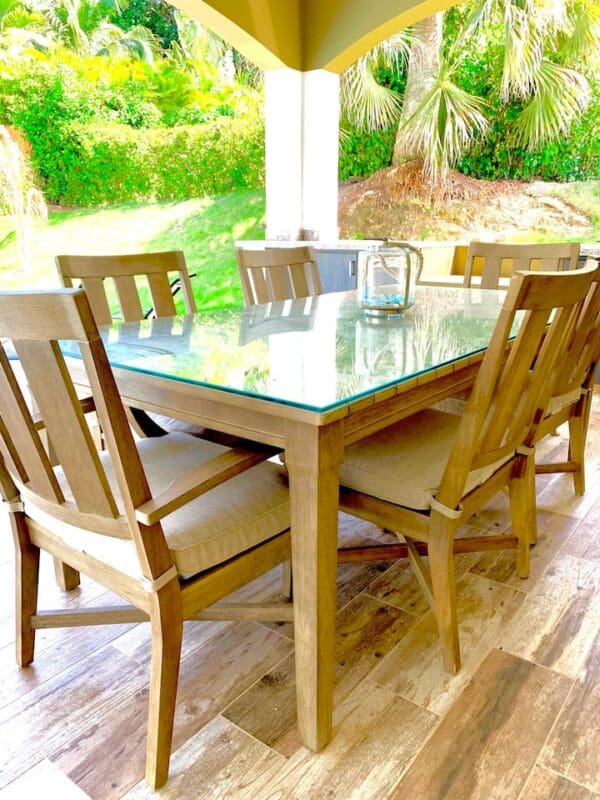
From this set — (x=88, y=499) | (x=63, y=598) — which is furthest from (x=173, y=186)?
(x=88, y=499)

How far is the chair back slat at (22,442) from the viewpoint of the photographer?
985 mm

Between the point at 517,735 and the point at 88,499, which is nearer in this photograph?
the point at 88,499

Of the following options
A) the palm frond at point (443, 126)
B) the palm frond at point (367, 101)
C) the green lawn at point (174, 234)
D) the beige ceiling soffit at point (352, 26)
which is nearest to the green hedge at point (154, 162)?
the green lawn at point (174, 234)

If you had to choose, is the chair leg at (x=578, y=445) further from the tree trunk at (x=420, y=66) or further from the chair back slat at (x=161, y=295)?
the tree trunk at (x=420, y=66)

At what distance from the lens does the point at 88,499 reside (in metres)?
1.01

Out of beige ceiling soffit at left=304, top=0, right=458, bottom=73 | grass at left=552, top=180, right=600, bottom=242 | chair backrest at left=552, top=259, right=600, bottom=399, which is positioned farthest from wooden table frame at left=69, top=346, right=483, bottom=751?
grass at left=552, top=180, right=600, bottom=242

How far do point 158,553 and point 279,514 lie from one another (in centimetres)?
28

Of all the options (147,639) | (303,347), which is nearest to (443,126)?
(303,347)

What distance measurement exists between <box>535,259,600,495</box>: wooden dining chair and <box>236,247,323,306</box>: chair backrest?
113 centimetres

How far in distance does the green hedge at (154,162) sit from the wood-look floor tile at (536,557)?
6.24 m

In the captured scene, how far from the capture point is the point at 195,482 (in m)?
1.00

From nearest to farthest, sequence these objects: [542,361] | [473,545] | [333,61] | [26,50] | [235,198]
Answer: [542,361] < [473,545] < [333,61] < [26,50] < [235,198]

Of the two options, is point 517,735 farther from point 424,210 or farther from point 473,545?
point 424,210

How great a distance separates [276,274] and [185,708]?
1674mm
